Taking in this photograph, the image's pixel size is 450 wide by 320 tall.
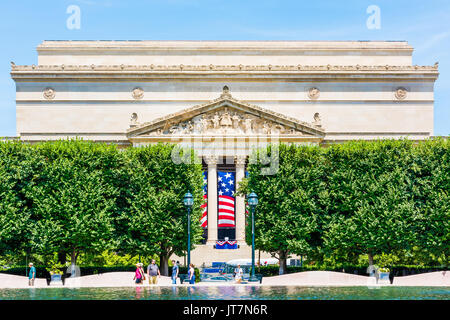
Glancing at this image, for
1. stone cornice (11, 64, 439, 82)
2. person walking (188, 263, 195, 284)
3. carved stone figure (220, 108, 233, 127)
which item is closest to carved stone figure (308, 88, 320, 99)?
stone cornice (11, 64, 439, 82)

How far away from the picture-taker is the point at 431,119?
279 feet

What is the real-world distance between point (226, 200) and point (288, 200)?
12728 millimetres

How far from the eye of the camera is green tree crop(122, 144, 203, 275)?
50812 mm

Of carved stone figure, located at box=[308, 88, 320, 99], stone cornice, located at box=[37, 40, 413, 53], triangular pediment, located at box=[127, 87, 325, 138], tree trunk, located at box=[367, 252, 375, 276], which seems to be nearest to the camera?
tree trunk, located at box=[367, 252, 375, 276]

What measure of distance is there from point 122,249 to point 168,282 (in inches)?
365

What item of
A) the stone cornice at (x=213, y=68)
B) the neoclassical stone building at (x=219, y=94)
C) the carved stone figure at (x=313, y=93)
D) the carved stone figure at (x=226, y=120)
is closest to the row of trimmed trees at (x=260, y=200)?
the carved stone figure at (x=226, y=120)

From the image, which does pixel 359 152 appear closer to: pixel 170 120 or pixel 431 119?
pixel 170 120

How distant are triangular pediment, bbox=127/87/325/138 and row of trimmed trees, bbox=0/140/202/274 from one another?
16.1 meters

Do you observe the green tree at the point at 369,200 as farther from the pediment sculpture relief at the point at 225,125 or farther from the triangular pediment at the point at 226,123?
the pediment sculpture relief at the point at 225,125

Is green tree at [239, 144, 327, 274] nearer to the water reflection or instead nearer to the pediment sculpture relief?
the water reflection

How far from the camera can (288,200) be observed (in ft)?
171

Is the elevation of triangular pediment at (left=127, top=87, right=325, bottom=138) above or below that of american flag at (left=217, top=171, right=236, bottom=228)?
above

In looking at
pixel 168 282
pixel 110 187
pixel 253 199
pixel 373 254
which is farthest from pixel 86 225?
pixel 373 254

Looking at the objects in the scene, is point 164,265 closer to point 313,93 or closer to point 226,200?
point 226,200
